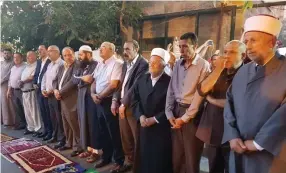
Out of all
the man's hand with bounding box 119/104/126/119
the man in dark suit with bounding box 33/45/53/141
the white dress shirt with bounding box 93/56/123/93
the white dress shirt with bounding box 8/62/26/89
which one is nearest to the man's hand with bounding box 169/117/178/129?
the man's hand with bounding box 119/104/126/119

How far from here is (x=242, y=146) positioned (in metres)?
1.79

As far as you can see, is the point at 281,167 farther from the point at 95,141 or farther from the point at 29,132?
the point at 29,132

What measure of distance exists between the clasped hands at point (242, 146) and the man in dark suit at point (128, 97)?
1587mm

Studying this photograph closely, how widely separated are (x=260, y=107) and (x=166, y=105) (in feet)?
3.77

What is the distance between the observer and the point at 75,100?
422cm

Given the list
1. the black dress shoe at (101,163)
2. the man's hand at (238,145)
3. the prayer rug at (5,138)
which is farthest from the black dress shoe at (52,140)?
the man's hand at (238,145)

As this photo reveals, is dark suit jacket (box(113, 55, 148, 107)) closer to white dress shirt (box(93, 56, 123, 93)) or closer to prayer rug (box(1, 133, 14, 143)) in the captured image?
white dress shirt (box(93, 56, 123, 93))

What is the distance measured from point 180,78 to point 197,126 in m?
0.54

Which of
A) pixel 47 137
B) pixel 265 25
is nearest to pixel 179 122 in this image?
pixel 265 25

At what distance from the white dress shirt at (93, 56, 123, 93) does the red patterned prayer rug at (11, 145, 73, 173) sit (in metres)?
1.25

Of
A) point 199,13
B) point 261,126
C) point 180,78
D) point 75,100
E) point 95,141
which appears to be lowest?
point 95,141

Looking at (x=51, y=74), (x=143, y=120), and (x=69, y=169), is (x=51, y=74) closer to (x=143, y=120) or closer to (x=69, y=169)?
(x=69, y=169)

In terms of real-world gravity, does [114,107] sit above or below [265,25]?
below

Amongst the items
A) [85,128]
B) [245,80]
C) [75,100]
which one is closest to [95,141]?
[85,128]
